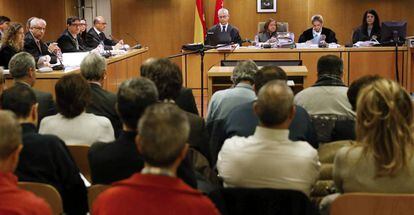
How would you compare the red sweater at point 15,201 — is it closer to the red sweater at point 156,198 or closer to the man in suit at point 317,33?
the red sweater at point 156,198

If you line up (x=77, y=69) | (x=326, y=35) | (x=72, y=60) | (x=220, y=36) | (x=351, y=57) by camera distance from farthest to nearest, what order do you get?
(x=220, y=36) < (x=326, y=35) < (x=351, y=57) < (x=72, y=60) < (x=77, y=69)

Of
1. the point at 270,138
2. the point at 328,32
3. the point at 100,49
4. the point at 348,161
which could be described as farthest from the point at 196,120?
the point at 328,32

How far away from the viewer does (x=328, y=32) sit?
33.6 ft

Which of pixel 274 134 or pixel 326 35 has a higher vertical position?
pixel 326 35

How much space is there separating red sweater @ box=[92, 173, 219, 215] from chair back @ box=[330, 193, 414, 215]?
0.61 m

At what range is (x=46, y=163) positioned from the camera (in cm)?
268

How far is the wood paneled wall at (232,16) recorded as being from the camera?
38.7 feet

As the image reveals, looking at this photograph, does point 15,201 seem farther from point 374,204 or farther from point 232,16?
point 232,16

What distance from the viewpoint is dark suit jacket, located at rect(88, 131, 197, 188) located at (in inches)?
98.3

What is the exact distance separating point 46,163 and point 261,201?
1.09 m

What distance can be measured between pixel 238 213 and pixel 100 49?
6.48 metres

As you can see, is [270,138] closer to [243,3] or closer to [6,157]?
[6,157]

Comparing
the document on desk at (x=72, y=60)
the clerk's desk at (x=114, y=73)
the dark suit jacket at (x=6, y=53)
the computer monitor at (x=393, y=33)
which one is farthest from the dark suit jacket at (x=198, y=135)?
the computer monitor at (x=393, y=33)

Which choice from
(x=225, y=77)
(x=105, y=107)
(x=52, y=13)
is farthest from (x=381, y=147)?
(x=52, y=13)
